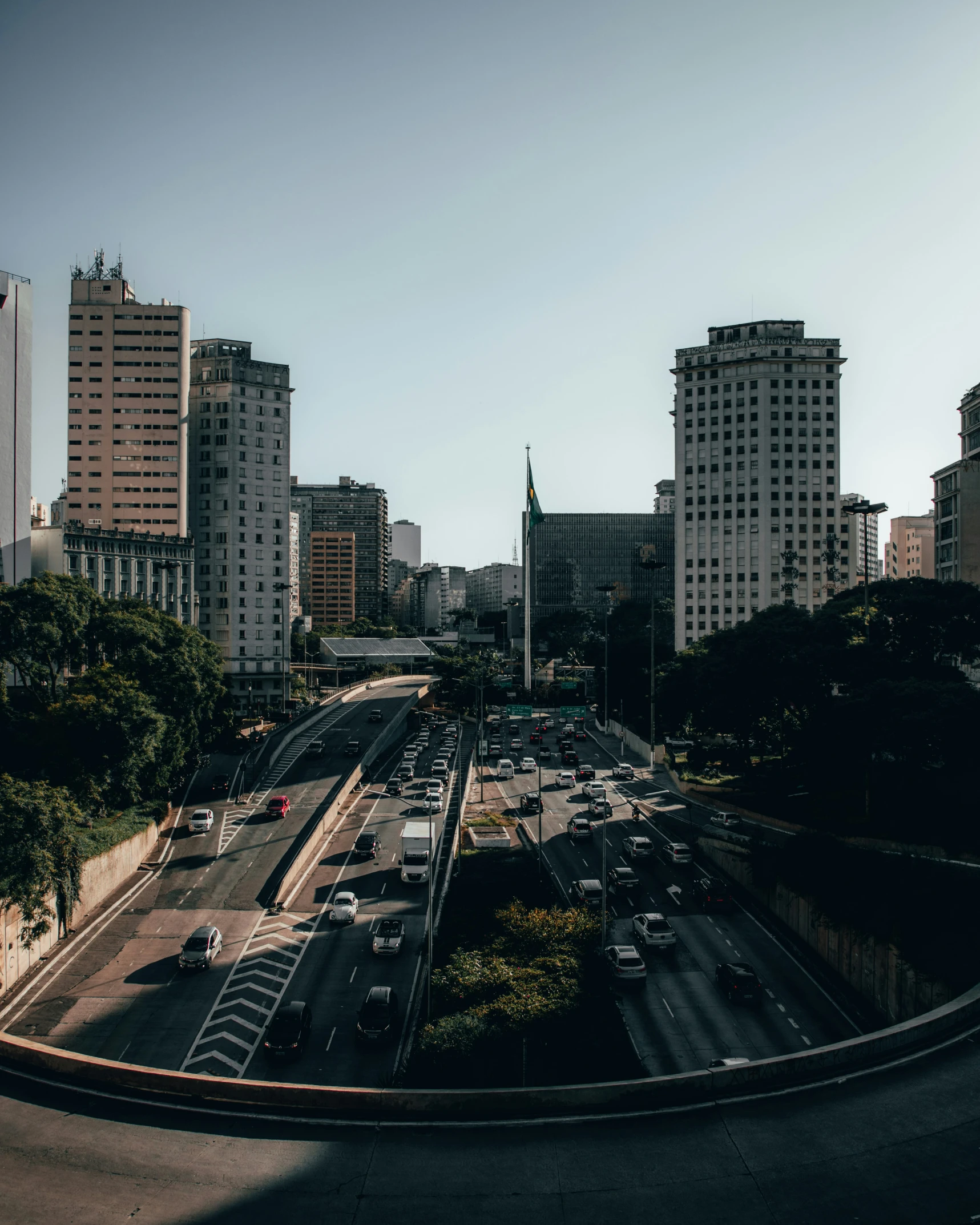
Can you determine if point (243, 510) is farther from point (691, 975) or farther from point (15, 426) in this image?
point (691, 975)

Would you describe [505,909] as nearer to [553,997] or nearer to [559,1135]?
[553,997]

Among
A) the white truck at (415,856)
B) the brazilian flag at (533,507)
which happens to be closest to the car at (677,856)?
the white truck at (415,856)

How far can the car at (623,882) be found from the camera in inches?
2114

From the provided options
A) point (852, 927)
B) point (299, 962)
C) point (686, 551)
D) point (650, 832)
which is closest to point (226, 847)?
point (299, 962)

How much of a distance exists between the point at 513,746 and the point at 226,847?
45901 millimetres

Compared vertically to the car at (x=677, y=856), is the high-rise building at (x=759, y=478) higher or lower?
higher

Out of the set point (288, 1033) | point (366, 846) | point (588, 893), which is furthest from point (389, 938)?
point (366, 846)

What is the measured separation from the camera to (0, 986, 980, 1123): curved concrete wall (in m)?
24.5

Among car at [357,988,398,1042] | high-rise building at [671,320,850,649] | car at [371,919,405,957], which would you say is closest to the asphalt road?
car at [371,919,405,957]

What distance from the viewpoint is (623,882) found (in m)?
53.8

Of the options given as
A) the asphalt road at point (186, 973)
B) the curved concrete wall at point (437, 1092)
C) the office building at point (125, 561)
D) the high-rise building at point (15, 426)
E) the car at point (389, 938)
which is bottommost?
the asphalt road at point (186, 973)

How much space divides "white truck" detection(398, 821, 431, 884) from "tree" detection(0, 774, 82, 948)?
759 inches

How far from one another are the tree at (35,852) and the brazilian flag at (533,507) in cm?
8113

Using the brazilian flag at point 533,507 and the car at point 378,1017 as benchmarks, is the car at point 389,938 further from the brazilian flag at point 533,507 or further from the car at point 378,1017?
the brazilian flag at point 533,507
